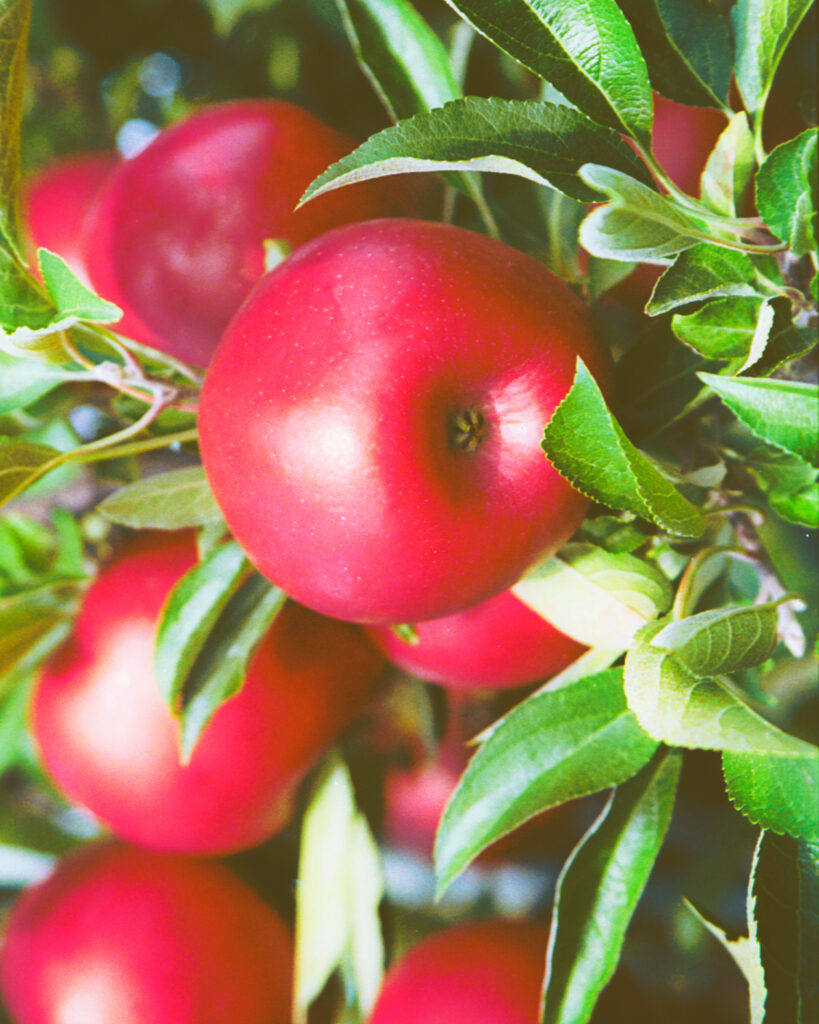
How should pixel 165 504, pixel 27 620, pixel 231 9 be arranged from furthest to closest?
1. pixel 231 9
2. pixel 27 620
3. pixel 165 504

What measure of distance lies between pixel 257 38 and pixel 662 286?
693mm

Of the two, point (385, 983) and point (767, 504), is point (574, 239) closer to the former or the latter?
point (767, 504)

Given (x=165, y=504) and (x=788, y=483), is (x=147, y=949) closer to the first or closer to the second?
(x=165, y=504)

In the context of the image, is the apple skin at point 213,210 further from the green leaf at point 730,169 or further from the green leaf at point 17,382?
the green leaf at point 730,169

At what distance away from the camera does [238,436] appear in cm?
39

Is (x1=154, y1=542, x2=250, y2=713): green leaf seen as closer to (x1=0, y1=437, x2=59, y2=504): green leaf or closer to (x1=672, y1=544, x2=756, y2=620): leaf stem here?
(x1=0, y1=437, x2=59, y2=504): green leaf

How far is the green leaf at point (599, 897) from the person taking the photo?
46 centimetres

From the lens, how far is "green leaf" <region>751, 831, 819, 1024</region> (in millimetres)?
371

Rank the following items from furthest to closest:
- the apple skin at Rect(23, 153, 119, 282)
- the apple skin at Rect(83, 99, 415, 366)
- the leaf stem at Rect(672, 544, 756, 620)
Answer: the apple skin at Rect(23, 153, 119, 282) → the apple skin at Rect(83, 99, 415, 366) → the leaf stem at Rect(672, 544, 756, 620)

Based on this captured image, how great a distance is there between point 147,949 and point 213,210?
0.55 metres

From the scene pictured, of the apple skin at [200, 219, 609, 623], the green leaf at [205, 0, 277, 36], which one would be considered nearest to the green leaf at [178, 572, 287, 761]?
the apple skin at [200, 219, 609, 623]

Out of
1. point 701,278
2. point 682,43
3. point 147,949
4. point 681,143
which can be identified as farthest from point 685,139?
point 147,949

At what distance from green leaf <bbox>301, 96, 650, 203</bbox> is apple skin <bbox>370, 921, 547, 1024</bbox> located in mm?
520

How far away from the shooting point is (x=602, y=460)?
349 millimetres
